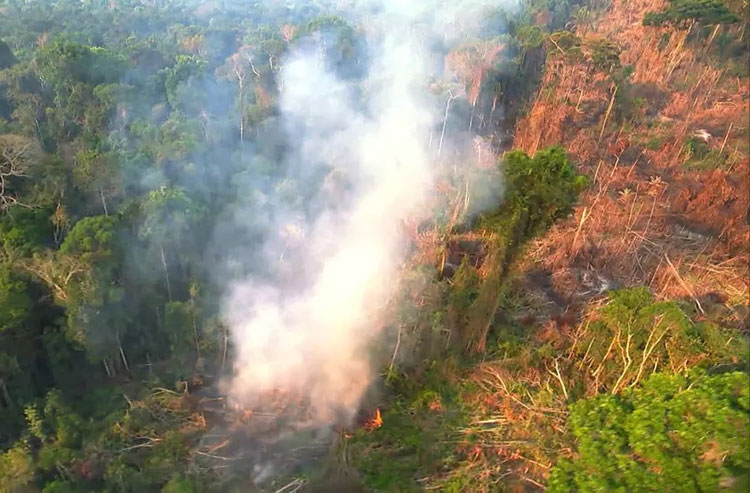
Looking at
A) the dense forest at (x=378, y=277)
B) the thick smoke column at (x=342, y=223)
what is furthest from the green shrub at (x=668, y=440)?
the thick smoke column at (x=342, y=223)

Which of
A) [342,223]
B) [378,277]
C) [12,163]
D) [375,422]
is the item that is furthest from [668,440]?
[12,163]

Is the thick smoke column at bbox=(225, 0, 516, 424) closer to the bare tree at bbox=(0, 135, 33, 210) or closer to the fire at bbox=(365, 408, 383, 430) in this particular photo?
the fire at bbox=(365, 408, 383, 430)

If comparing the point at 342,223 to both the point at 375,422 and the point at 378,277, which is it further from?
the point at 375,422

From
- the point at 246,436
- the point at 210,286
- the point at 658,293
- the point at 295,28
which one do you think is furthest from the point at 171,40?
the point at 658,293

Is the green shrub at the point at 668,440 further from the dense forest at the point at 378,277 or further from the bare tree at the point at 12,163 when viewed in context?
the bare tree at the point at 12,163

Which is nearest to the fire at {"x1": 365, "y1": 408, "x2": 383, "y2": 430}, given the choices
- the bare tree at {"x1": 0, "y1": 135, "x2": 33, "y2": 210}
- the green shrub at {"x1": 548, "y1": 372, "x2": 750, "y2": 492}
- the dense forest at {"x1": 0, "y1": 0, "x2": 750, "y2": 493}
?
the dense forest at {"x1": 0, "y1": 0, "x2": 750, "y2": 493}
